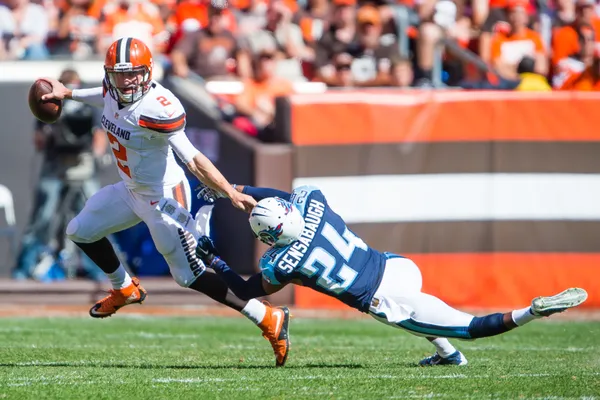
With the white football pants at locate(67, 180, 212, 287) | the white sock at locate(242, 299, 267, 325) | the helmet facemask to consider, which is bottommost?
the white sock at locate(242, 299, 267, 325)

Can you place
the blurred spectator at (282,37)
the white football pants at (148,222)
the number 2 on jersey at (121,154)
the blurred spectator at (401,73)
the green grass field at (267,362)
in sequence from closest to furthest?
the green grass field at (267,362) → the white football pants at (148,222) → the number 2 on jersey at (121,154) → the blurred spectator at (401,73) → the blurred spectator at (282,37)

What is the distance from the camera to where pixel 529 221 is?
438 inches

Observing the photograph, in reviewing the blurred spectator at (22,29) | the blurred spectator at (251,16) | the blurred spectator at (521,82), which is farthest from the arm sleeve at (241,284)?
the blurred spectator at (251,16)

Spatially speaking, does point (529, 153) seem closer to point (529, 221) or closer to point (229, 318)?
point (529, 221)

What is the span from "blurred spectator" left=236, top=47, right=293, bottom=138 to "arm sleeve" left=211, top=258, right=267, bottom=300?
5.95 metres

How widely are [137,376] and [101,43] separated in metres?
7.47

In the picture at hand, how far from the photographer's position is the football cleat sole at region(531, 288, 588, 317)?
6.13 meters

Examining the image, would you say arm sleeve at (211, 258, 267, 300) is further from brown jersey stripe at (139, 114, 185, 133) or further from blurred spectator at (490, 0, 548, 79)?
Answer: blurred spectator at (490, 0, 548, 79)

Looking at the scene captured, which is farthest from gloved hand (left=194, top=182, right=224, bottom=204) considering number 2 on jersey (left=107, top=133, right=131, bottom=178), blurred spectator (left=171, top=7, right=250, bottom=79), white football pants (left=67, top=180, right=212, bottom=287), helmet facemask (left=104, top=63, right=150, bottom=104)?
blurred spectator (left=171, top=7, right=250, bottom=79)

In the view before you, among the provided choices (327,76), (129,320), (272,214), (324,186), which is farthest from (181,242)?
(327,76)

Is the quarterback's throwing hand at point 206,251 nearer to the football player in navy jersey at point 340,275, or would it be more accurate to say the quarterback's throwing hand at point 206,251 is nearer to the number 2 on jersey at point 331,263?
the football player in navy jersey at point 340,275

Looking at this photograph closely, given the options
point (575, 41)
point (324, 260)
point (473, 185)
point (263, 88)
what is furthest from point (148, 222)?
point (575, 41)

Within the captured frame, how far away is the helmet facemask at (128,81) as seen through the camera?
6.82 metres

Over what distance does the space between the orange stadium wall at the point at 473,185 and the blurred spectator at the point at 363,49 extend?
1672 millimetres
